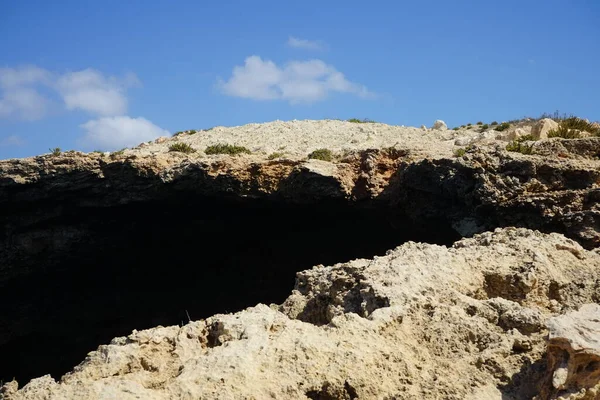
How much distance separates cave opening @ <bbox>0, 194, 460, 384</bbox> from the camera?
16.3 meters

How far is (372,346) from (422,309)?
3.00 feet

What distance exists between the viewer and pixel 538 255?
800 cm

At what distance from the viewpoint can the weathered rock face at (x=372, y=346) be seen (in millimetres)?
5480

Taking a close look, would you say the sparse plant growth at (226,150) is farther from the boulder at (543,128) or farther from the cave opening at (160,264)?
the boulder at (543,128)

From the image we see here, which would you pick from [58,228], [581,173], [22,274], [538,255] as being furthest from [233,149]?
[538,255]

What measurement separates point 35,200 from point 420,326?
13172 mm

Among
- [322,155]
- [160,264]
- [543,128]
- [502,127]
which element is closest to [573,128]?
[543,128]

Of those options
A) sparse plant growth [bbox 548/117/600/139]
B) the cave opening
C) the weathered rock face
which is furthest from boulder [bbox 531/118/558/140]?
the weathered rock face

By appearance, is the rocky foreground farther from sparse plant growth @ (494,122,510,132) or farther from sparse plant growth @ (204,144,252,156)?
sparse plant growth @ (494,122,510,132)

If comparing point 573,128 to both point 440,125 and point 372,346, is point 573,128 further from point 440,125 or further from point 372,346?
point 372,346

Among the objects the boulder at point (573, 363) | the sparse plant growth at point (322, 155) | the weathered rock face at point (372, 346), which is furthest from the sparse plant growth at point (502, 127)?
the boulder at point (573, 363)

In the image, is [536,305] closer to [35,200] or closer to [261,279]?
[261,279]

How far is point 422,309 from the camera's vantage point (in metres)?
6.54

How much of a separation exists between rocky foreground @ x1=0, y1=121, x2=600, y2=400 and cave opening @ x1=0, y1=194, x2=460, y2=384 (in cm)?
156
